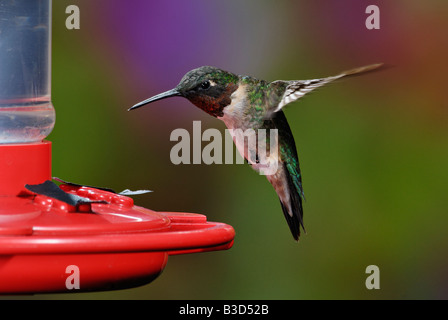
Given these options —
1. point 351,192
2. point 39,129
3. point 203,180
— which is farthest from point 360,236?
point 39,129

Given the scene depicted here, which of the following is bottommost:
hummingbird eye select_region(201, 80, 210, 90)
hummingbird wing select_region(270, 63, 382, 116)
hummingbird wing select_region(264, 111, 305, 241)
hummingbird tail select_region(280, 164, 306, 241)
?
hummingbird tail select_region(280, 164, 306, 241)

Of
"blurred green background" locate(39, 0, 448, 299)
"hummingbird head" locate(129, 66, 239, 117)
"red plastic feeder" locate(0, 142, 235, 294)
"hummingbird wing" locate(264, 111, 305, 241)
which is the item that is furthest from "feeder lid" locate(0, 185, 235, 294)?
"blurred green background" locate(39, 0, 448, 299)

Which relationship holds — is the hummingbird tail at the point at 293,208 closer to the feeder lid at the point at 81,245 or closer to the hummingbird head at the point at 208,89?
the hummingbird head at the point at 208,89

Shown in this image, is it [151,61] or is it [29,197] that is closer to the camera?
[29,197]

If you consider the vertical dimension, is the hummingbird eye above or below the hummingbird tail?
above

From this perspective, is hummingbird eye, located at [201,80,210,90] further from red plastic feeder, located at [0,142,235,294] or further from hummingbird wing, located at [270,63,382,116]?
red plastic feeder, located at [0,142,235,294]

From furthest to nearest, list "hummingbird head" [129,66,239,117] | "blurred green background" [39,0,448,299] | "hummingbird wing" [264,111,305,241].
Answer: "blurred green background" [39,0,448,299], "hummingbird wing" [264,111,305,241], "hummingbird head" [129,66,239,117]

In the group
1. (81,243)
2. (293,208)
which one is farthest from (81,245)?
(293,208)

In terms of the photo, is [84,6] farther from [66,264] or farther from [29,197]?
[66,264]
